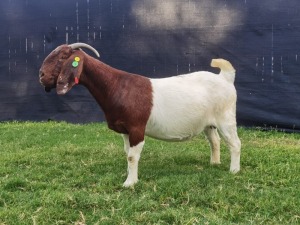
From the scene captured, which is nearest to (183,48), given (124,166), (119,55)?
(119,55)

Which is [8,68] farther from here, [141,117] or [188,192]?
[188,192]

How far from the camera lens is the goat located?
4637 millimetres

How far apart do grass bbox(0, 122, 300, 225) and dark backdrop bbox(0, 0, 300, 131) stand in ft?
5.60

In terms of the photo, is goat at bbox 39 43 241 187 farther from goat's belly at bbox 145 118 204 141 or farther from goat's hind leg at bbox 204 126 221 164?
goat's hind leg at bbox 204 126 221 164

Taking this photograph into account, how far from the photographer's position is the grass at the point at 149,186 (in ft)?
12.5

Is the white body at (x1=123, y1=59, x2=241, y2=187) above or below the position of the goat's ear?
below

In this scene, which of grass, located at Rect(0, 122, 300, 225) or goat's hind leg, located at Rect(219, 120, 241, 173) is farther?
goat's hind leg, located at Rect(219, 120, 241, 173)

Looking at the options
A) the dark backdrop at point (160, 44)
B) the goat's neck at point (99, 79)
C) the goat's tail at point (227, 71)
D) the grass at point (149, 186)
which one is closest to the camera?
the grass at point (149, 186)

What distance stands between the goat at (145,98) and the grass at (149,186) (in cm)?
35

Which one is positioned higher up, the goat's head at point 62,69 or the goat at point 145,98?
the goat's head at point 62,69

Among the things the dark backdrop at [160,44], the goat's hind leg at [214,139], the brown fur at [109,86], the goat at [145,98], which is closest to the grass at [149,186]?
the goat's hind leg at [214,139]

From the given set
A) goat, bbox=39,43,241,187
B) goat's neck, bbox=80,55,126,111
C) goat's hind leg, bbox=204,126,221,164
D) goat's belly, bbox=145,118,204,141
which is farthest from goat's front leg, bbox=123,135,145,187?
goat's hind leg, bbox=204,126,221,164

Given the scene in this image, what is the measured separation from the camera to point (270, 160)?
559 cm

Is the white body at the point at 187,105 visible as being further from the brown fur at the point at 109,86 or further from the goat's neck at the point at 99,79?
the goat's neck at the point at 99,79
